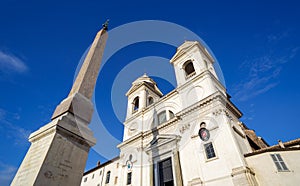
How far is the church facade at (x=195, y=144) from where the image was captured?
10125mm

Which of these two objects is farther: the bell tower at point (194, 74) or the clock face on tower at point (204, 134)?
the bell tower at point (194, 74)

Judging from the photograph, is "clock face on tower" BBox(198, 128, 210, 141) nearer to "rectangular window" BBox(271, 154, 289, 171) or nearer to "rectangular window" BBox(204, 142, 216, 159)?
"rectangular window" BBox(204, 142, 216, 159)

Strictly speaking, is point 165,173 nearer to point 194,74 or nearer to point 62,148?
point 194,74

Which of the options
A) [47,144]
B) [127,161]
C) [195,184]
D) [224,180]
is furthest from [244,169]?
[127,161]

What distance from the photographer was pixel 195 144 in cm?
1326

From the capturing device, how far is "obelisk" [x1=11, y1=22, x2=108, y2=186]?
340cm

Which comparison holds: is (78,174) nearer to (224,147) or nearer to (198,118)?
(224,147)

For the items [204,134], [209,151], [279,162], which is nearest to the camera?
[279,162]

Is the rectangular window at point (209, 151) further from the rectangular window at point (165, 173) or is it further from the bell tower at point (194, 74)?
the bell tower at point (194, 74)

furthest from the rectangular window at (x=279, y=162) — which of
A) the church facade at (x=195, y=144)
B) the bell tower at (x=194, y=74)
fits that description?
the bell tower at (x=194, y=74)

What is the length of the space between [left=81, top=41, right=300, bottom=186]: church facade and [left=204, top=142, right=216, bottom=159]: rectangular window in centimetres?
7

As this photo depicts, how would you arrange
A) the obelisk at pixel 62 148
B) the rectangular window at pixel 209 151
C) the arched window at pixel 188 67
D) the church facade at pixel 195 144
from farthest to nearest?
the arched window at pixel 188 67 < the rectangular window at pixel 209 151 < the church facade at pixel 195 144 < the obelisk at pixel 62 148

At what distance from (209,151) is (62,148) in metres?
11.1

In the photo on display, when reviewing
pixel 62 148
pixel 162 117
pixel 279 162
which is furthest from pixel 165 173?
pixel 62 148
